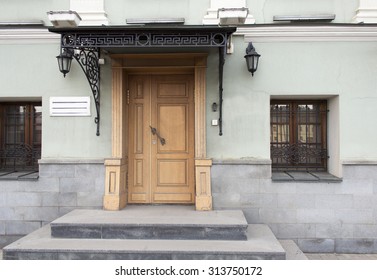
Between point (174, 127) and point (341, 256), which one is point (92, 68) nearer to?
point (174, 127)

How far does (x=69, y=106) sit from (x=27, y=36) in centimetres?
148

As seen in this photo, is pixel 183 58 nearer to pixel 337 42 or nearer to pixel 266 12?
pixel 266 12

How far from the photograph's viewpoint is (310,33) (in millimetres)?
5559

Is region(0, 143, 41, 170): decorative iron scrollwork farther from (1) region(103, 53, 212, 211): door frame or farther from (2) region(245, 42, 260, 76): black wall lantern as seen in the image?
(2) region(245, 42, 260, 76): black wall lantern

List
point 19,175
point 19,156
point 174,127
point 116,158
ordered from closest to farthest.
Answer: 1. point 116,158
2. point 19,175
3. point 174,127
4. point 19,156

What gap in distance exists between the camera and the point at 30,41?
5750mm

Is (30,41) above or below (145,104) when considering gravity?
above

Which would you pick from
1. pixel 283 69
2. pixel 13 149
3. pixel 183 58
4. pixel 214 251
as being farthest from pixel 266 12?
pixel 13 149

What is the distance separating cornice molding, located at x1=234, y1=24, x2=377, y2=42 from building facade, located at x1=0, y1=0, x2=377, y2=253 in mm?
17

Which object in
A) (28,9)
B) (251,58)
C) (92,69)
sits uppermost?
(28,9)

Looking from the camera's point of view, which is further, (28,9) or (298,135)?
(298,135)

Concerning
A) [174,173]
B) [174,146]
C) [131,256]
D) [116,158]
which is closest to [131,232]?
[131,256]

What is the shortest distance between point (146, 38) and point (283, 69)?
97.0 inches

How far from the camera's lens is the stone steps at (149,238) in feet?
14.0
